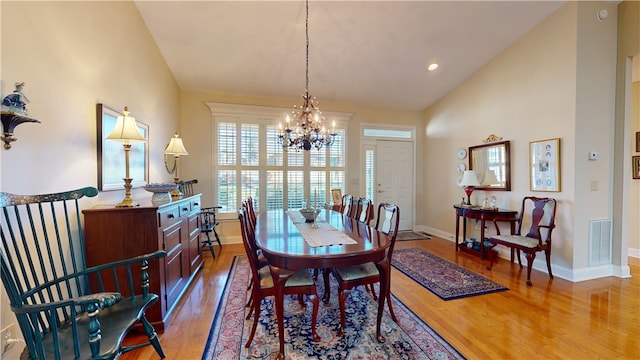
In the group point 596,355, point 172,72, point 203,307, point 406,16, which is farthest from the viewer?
point 172,72

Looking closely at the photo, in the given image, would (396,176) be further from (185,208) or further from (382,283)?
(185,208)

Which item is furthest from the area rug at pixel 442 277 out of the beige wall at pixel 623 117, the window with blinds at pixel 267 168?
the window with blinds at pixel 267 168

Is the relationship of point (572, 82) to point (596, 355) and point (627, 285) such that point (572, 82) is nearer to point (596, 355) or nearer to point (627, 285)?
point (627, 285)

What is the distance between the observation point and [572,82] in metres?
3.07

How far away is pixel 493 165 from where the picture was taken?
4.09 m

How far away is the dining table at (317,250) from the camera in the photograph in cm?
179

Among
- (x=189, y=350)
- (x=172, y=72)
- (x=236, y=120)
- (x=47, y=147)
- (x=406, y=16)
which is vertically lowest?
(x=189, y=350)

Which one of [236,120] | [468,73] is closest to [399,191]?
Answer: [468,73]

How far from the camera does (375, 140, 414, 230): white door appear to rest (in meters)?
5.52

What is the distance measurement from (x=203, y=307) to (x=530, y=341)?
9.06 ft

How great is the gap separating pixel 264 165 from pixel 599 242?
16.0ft

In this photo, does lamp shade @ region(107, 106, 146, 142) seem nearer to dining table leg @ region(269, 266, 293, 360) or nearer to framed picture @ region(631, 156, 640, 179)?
dining table leg @ region(269, 266, 293, 360)

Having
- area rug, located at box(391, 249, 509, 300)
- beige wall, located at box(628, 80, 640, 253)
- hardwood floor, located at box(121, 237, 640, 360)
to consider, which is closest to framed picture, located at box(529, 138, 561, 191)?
hardwood floor, located at box(121, 237, 640, 360)

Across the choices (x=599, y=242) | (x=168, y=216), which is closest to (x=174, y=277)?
(x=168, y=216)
